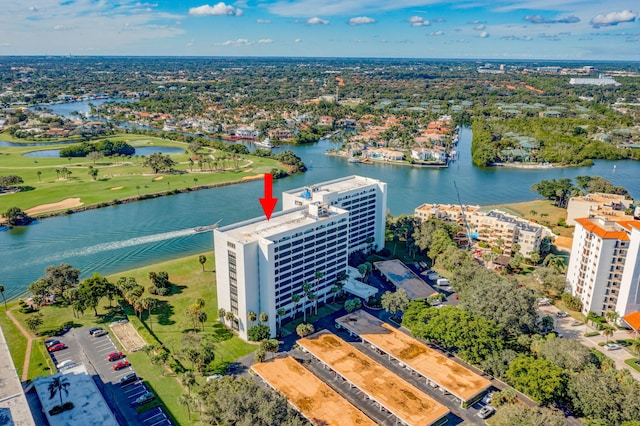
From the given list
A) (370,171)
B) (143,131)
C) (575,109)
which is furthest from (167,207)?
(575,109)

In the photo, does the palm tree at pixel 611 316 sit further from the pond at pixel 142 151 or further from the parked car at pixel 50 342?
the pond at pixel 142 151

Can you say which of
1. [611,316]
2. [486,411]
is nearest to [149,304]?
[486,411]

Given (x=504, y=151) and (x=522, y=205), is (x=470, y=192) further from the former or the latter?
(x=504, y=151)

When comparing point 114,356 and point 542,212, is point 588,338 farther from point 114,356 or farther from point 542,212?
point 114,356

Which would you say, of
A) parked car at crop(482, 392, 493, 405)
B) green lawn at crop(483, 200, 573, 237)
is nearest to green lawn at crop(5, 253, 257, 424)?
parked car at crop(482, 392, 493, 405)

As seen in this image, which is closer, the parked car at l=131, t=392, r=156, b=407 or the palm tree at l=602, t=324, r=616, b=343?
the parked car at l=131, t=392, r=156, b=407

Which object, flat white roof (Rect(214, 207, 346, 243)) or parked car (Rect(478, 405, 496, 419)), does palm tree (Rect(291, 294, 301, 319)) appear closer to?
flat white roof (Rect(214, 207, 346, 243))

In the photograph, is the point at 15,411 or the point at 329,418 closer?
the point at 15,411
